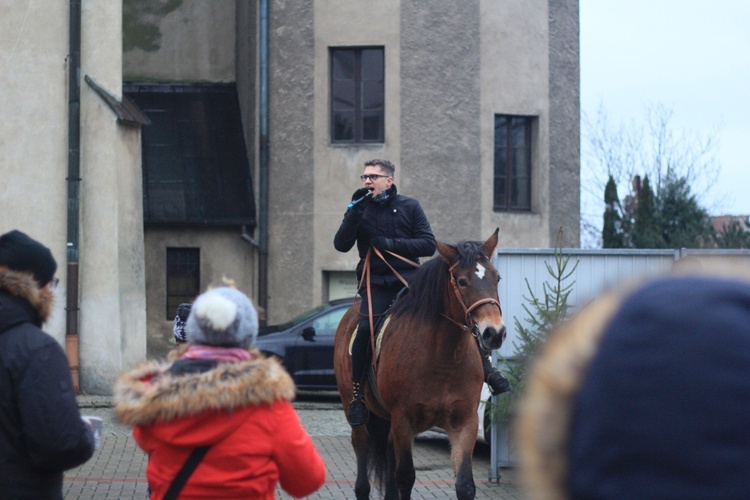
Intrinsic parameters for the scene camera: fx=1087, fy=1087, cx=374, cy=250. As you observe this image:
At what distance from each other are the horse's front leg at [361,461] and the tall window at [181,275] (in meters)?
15.0

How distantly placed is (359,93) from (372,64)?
67 centimetres

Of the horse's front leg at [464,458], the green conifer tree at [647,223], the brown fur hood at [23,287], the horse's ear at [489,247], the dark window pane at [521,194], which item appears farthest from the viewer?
the green conifer tree at [647,223]

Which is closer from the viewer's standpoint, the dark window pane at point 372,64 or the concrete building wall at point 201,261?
the dark window pane at point 372,64

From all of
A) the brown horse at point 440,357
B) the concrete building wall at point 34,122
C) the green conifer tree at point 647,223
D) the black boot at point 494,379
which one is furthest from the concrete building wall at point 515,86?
the brown horse at point 440,357

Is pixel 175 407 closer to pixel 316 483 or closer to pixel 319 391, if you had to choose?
pixel 316 483

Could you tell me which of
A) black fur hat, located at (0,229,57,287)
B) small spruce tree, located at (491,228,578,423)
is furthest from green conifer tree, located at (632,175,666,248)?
black fur hat, located at (0,229,57,287)

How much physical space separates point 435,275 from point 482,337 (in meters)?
0.86

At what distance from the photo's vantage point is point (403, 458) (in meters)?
8.06

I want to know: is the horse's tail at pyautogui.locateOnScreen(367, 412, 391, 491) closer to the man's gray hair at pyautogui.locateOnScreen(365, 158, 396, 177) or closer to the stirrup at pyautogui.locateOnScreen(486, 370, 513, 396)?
the stirrup at pyautogui.locateOnScreen(486, 370, 513, 396)

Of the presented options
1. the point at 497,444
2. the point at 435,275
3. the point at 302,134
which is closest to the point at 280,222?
the point at 302,134

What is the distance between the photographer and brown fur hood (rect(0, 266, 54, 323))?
464 cm

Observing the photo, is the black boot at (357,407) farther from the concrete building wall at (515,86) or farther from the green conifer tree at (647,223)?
the green conifer tree at (647,223)

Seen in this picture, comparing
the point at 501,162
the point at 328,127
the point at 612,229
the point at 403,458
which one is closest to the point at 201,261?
the point at 328,127

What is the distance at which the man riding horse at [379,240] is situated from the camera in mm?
8805
